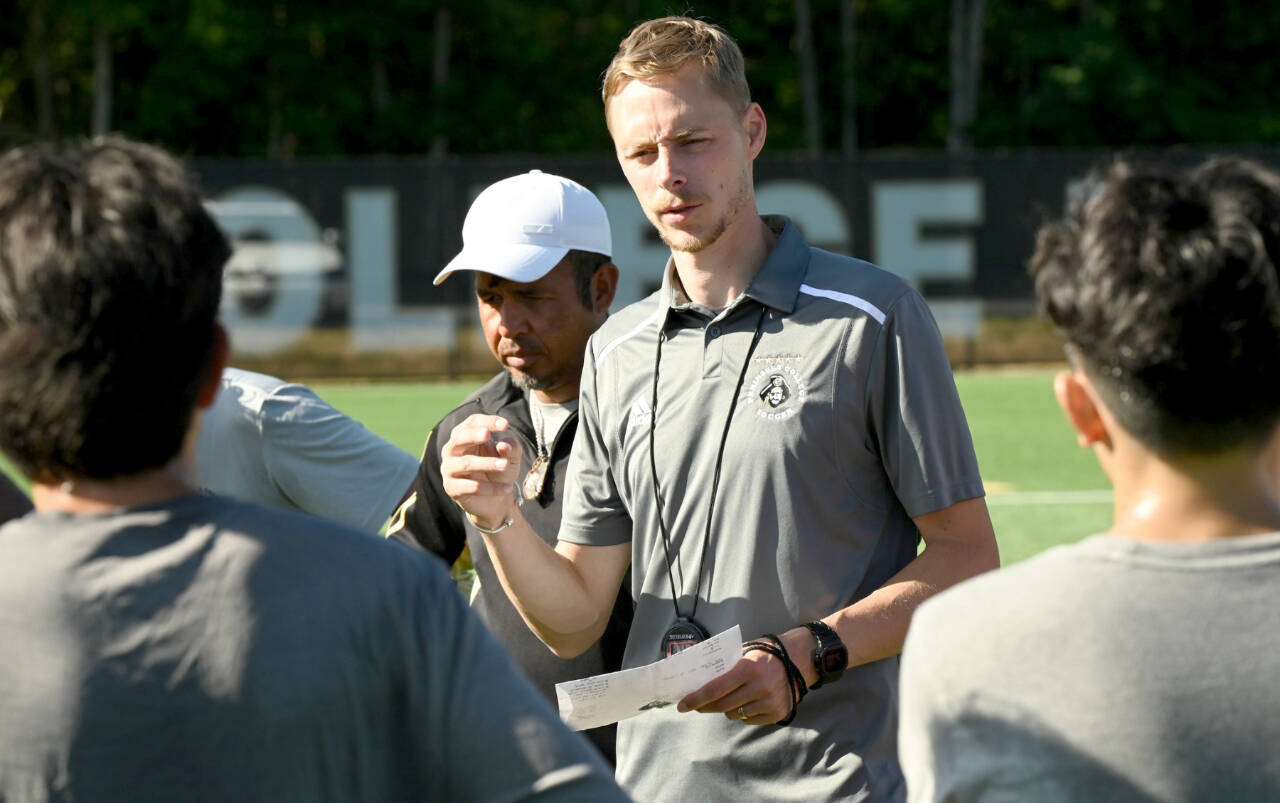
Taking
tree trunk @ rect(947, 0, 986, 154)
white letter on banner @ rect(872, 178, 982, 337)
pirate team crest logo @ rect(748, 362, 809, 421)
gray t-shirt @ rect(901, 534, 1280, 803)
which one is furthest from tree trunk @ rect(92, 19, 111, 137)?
gray t-shirt @ rect(901, 534, 1280, 803)

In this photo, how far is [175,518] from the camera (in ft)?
5.52

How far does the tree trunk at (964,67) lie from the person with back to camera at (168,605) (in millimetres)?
35783

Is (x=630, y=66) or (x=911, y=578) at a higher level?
(x=630, y=66)

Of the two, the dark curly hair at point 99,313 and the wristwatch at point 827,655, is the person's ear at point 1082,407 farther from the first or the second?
the wristwatch at point 827,655

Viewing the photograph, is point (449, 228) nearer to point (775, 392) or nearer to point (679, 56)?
point (679, 56)

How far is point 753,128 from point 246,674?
210 centimetres

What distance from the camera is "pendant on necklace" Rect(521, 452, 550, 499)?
11.9 ft

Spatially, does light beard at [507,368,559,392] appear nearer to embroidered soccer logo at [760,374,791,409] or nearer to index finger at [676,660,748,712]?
embroidered soccer logo at [760,374,791,409]

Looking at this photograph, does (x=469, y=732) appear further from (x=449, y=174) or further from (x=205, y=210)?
(x=449, y=174)

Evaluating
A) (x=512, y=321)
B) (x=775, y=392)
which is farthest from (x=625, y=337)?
(x=512, y=321)

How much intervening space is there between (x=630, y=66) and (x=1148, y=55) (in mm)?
35533

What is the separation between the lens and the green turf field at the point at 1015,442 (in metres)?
10.2

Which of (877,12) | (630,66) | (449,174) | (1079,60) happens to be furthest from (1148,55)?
(630,66)

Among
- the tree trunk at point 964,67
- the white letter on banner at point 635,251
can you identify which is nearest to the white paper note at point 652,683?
the white letter on banner at point 635,251
